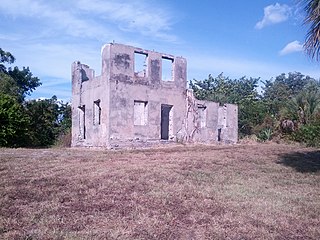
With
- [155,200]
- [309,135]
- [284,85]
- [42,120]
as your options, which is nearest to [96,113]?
[42,120]

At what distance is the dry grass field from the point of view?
16.9ft

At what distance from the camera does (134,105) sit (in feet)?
60.4

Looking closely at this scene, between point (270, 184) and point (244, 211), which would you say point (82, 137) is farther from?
point (244, 211)

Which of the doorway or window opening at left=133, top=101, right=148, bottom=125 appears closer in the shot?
window opening at left=133, top=101, right=148, bottom=125

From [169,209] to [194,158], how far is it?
6.04m

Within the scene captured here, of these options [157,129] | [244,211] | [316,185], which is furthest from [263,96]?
[244,211]

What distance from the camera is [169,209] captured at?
609 centimetres

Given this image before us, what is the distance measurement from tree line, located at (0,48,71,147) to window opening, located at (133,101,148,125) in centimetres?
674

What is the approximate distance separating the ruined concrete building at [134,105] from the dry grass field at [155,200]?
22.6 ft

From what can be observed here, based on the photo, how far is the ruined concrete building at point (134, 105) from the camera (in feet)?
57.0

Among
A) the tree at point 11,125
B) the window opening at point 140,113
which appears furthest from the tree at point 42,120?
the window opening at point 140,113

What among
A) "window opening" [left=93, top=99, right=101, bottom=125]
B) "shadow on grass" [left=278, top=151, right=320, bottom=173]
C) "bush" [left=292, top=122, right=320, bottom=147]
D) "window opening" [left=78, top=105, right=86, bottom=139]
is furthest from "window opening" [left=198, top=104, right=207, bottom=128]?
"shadow on grass" [left=278, top=151, right=320, bottom=173]

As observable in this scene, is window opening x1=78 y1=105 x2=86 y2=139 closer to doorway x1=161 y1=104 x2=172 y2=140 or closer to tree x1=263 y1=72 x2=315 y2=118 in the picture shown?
doorway x1=161 y1=104 x2=172 y2=140

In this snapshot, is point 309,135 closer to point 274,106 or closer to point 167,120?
point 167,120
